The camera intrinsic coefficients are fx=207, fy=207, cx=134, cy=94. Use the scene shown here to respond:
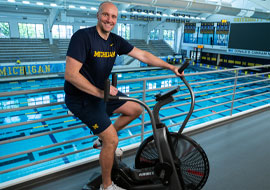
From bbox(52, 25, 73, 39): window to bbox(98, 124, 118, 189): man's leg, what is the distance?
15629mm

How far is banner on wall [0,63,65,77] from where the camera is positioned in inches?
433

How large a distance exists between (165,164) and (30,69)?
12.1m

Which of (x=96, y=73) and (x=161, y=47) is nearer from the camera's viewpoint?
(x=96, y=73)

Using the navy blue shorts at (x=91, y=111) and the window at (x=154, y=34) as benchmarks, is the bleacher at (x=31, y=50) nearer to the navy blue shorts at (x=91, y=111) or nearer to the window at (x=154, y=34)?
the window at (x=154, y=34)

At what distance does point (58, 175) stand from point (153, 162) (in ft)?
2.97

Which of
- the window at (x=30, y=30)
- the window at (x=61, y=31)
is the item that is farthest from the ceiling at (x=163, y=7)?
the window at (x=61, y=31)

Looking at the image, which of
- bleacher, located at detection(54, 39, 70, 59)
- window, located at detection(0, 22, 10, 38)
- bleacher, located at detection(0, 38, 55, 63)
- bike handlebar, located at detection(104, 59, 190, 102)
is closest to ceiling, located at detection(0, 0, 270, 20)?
window, located at detection(0, 22, 10, 38)

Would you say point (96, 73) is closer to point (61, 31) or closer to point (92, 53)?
point (92, 53)

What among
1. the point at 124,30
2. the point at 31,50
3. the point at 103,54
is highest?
the point at 124,30

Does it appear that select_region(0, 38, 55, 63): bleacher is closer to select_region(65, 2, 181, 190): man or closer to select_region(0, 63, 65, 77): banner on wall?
select_region(0, 63, 65, 77): banner on wall

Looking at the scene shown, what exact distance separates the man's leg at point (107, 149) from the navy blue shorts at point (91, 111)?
0.04 meters

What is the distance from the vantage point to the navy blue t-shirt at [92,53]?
4.04ft

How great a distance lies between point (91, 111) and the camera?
1.37 meters

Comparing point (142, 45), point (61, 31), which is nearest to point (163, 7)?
point (142, 45)
